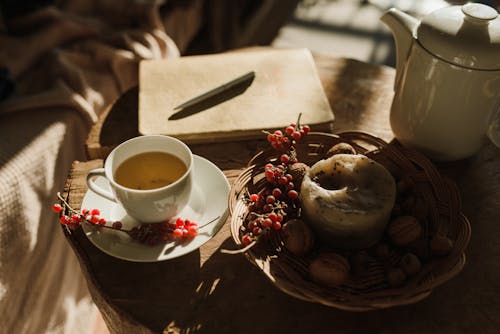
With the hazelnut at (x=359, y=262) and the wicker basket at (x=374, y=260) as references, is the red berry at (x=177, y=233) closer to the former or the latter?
the wicker basket at (x=374, y=260)

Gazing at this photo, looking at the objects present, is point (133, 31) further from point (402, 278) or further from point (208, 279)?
point (402, 278)

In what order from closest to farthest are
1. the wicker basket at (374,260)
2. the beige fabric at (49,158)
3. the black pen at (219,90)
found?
1. the wicker basket at (374,260)
2. the black pen at (219,90)
3. the beige fabric at (49,158)

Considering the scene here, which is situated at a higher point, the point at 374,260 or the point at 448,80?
the point at 448,80

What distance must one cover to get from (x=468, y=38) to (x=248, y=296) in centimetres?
47

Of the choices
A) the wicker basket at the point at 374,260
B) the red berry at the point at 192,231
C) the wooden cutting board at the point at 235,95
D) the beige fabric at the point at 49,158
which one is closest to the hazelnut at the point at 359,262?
the wicker basket at the point at 374,260

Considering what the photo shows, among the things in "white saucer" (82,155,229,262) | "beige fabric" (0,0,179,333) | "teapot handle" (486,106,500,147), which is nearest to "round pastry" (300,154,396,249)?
"white saucer" (82,155,229,262)

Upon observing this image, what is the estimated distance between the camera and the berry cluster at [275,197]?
0.64m

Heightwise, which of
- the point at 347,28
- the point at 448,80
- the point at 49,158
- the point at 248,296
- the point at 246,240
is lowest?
the point at 347,28

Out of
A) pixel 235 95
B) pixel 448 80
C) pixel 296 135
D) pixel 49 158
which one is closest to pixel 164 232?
pixel 296 135

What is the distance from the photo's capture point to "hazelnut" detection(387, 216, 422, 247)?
64 cm

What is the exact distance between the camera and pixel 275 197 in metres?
0.70

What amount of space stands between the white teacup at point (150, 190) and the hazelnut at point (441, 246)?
0.33 metres

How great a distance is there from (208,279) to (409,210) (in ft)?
0.98

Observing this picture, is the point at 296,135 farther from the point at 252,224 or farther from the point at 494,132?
the point at 494,132
